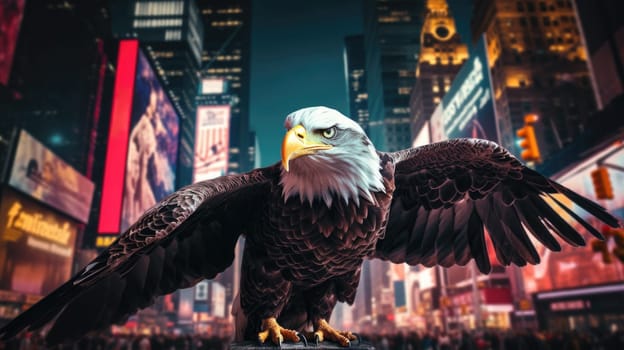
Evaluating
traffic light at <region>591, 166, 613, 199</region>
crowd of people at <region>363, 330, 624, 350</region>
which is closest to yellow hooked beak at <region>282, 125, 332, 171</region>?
crowd of people at <region>363, 330, 624, 350</region>

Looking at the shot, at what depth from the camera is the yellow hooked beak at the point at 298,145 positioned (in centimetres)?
252

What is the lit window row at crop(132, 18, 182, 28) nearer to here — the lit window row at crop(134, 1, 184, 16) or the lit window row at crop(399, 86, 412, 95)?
the lit window row at crop(134, 1, 184, 16)

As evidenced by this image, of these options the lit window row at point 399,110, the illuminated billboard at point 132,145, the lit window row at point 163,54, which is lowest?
the illuminated billboard at point 132,145

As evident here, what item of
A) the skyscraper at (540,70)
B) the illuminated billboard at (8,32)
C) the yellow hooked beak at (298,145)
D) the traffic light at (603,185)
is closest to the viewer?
the yellow hooked beak at (298,145)

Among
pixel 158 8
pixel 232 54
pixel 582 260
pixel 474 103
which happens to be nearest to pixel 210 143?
pixel 474 103

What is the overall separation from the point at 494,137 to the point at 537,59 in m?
34.4

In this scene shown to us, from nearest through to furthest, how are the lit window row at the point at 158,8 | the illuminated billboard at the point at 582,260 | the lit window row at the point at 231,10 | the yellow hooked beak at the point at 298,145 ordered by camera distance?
the yellow hooked beak at the point at 298,145
the illuminated billboard at the point at 582,260
the lit window row at the point at 158,8
the lit window row at the point at 231,10

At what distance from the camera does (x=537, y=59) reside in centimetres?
5228

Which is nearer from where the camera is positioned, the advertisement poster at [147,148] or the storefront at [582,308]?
the storefront at [582,308]

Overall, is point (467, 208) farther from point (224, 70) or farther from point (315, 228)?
point (224, 70)

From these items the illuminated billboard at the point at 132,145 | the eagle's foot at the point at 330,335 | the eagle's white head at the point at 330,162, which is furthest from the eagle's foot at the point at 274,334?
the illuminated billboard at the point at 132,145

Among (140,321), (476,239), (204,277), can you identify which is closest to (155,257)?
(204,277)

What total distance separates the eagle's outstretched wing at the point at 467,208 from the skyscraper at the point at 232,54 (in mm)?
137393

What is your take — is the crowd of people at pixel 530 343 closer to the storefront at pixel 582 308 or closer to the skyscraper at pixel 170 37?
the storefront at pixel 582 308
